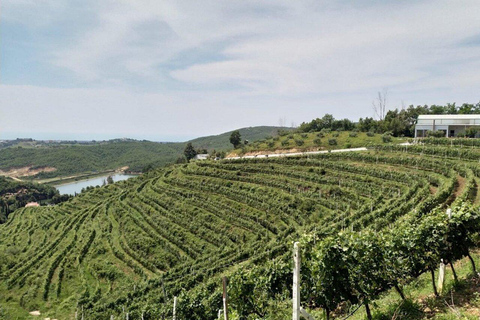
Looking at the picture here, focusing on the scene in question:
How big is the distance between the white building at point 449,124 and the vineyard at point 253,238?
1036 cm

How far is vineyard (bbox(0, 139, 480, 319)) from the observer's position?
7844 mm

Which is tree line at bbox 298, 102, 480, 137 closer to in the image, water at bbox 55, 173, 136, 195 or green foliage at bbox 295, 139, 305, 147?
green foliage at bbox 295, 139, 305, 147

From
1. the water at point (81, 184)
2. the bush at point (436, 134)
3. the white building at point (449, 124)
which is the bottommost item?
the water at point (81, 184)

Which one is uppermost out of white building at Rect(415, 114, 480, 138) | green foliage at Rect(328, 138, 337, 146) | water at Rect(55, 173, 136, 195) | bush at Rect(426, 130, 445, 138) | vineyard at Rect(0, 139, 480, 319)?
white building at Rect(415, 114, 480, 138)

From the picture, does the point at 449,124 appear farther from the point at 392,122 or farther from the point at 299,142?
the point at 299,142

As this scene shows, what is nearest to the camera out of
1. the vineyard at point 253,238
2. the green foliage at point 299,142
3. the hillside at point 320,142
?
the vineyard at point 253,238

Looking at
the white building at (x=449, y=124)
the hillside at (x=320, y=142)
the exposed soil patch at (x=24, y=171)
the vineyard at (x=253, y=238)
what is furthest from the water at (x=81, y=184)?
the white building at (x=449, y=124)

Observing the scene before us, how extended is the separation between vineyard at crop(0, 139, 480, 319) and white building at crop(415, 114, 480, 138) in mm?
10364

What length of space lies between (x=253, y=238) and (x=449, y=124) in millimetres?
43193

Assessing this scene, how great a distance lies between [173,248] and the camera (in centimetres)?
3058

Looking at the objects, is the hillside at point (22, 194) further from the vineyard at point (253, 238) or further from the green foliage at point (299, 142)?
the green foliage at point (299, 142)

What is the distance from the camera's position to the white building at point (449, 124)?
4666 centimetres

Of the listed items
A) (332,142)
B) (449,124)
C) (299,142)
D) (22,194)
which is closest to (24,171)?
(22,194)

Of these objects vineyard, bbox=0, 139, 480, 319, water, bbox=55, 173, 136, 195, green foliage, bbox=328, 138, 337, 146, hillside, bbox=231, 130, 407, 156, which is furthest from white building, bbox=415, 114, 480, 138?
water, bbox=55, 173, 136, 195
